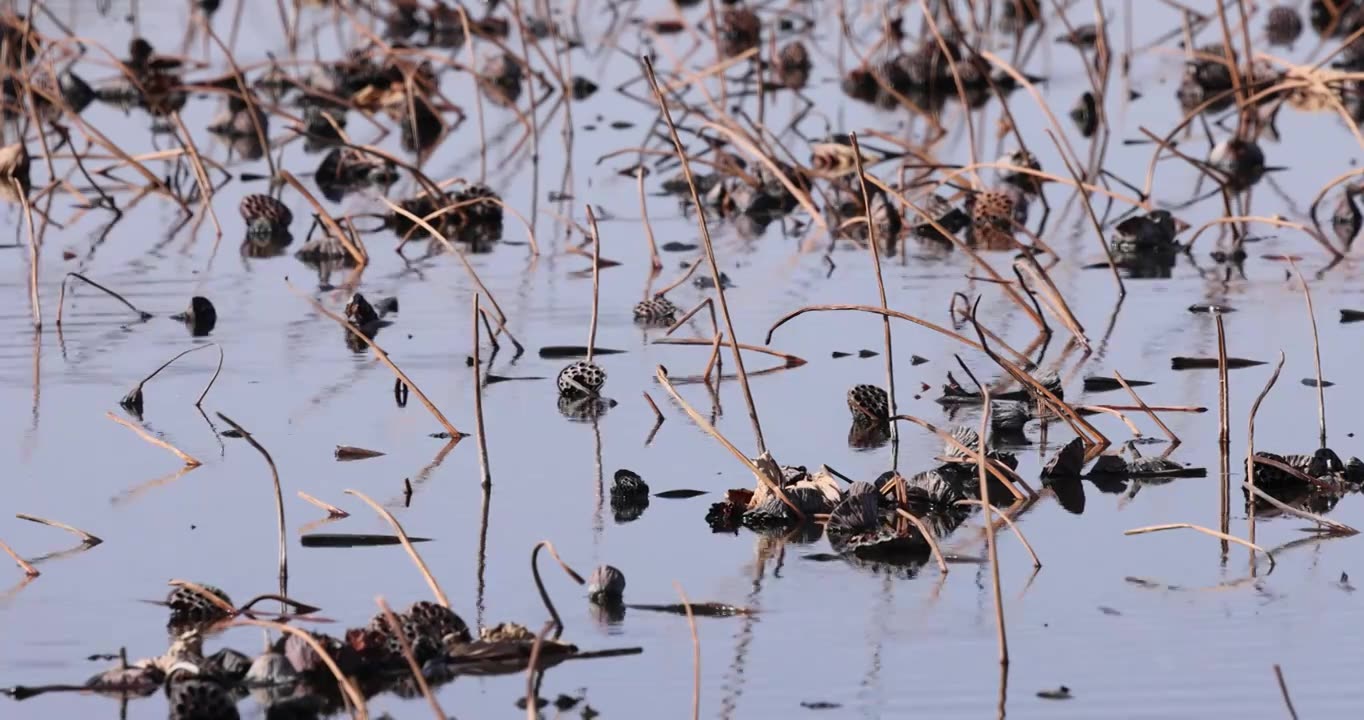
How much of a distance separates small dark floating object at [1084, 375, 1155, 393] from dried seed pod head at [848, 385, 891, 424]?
0.59 metres

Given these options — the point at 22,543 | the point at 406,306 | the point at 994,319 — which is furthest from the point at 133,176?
the point at 22,543

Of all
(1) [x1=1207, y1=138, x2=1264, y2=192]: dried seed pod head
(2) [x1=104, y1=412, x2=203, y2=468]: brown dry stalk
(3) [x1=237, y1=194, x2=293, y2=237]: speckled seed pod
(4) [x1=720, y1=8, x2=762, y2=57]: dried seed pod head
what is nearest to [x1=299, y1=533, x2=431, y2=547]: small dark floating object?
(2) [x1=104, y1=412, x2=203, y2=468]: brown dry stalk

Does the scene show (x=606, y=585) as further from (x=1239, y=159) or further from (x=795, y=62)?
(x=795, y=62)

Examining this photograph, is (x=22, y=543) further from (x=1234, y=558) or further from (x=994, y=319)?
(x=994, y=319)

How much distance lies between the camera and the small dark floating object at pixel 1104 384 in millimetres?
5258

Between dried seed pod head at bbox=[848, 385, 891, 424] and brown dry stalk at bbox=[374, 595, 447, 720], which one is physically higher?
dried seed pod head at bbox=[848, 385, 891, 424]

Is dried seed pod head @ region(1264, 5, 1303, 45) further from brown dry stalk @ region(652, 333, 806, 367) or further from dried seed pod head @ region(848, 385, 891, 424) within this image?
dried seed pod head @ region(848, 385, 891, 424)

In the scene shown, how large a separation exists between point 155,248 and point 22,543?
3.52 m

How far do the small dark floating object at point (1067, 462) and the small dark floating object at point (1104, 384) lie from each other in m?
0.84

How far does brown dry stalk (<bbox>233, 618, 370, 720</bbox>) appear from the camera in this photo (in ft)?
9.64

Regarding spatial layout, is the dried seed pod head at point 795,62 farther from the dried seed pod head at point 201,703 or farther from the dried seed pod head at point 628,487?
the dried seed pod head at point 201,703

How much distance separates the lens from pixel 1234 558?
3875mm

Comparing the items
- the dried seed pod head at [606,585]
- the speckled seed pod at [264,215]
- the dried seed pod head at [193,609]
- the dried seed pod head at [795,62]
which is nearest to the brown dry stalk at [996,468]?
the dried seed pod head at [606,585]

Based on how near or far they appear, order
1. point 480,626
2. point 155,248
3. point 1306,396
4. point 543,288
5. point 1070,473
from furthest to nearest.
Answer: point 155,248, point 543,288, point 1306,396, point 1070,473, point 480,626
